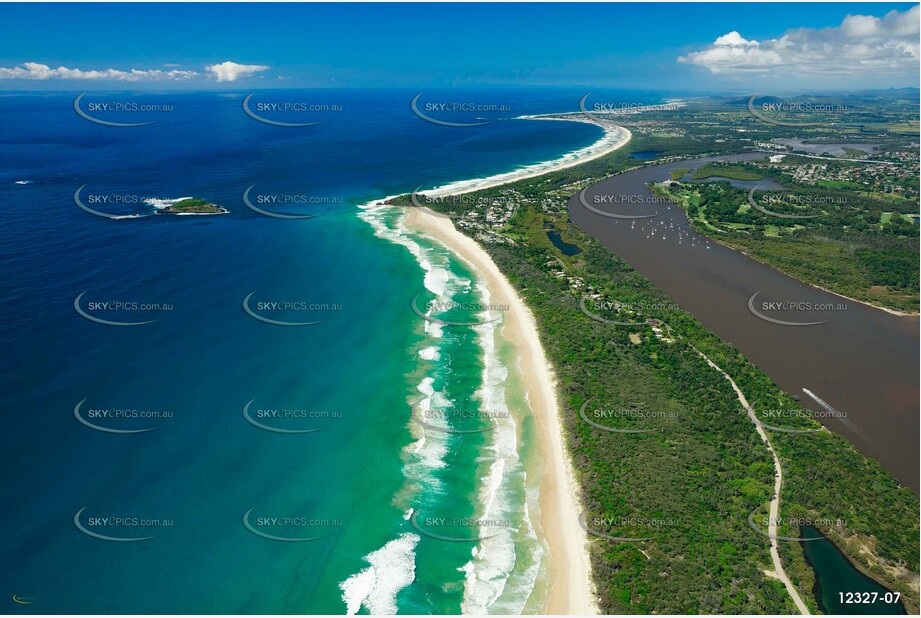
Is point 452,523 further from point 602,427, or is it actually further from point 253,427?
point 253,427

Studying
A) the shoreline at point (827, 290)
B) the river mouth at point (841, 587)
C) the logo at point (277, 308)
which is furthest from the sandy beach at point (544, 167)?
the river mouth at point (841, 587)

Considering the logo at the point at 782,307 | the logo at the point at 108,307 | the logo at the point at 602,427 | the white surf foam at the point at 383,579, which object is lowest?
the white surf foam at the point at 383,579

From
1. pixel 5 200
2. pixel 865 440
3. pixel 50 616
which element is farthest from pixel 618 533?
pixel 5 200

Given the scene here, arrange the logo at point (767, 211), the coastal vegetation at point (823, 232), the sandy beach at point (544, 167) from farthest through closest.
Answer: the sandy beach at point (544, 167), the logo at point (767, 211), the coastal vegetation at point (823, 232)

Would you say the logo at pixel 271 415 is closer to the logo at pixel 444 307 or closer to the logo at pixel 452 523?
the logo at pixel 452 523

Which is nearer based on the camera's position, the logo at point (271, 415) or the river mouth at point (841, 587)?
the river mouth at point (841, 587)

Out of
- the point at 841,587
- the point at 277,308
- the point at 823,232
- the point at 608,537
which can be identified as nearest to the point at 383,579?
the point at 608,537

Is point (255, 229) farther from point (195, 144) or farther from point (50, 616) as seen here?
point (195, 144)

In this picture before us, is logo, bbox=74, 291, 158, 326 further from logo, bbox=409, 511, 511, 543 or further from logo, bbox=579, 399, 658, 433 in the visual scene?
logo, bbox=579, 399, 658, 433
